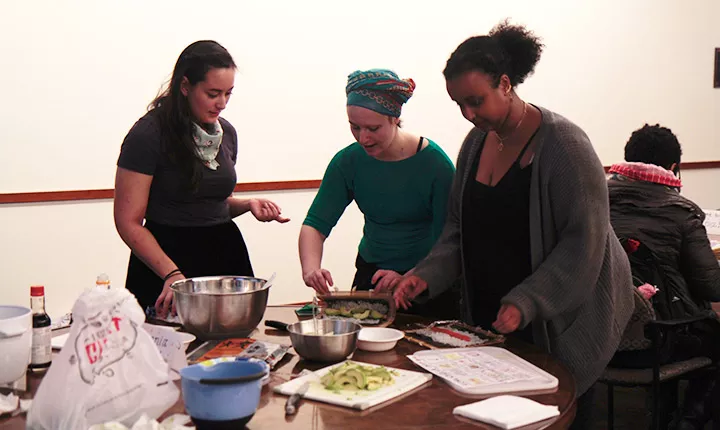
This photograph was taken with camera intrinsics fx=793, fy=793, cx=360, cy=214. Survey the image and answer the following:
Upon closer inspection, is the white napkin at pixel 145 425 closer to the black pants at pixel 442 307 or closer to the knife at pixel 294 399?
the knife at pixel 294 399

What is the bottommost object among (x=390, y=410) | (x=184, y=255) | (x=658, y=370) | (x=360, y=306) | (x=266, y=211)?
(x=658, y=370)

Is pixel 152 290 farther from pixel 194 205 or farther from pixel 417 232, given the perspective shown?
pixel 417 232

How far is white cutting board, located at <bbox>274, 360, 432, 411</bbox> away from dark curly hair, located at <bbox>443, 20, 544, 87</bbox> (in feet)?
2.61

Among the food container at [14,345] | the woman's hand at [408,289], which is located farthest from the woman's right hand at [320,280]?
the food container at [14,345]

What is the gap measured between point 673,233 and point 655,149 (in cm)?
40

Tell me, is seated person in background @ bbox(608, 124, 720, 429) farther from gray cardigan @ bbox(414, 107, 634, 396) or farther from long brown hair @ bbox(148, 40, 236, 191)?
long brown hair @ bbox(148, 40, 236, 191)

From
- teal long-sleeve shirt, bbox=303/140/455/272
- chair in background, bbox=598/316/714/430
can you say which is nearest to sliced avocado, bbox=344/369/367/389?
teal long-sleeve shirt, bbox=303/140/455/272

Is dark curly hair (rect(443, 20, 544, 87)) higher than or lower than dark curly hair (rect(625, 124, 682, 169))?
higher

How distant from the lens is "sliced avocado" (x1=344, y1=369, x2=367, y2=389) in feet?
4.87

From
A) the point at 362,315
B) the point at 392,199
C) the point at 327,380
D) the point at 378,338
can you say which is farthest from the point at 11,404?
the point at 392,199

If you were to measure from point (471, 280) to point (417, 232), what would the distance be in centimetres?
35

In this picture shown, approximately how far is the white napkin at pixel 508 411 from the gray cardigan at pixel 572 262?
15.7 inches

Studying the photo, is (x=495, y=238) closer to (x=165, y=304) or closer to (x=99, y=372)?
(x=165, y=304)

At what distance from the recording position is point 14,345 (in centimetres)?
145
